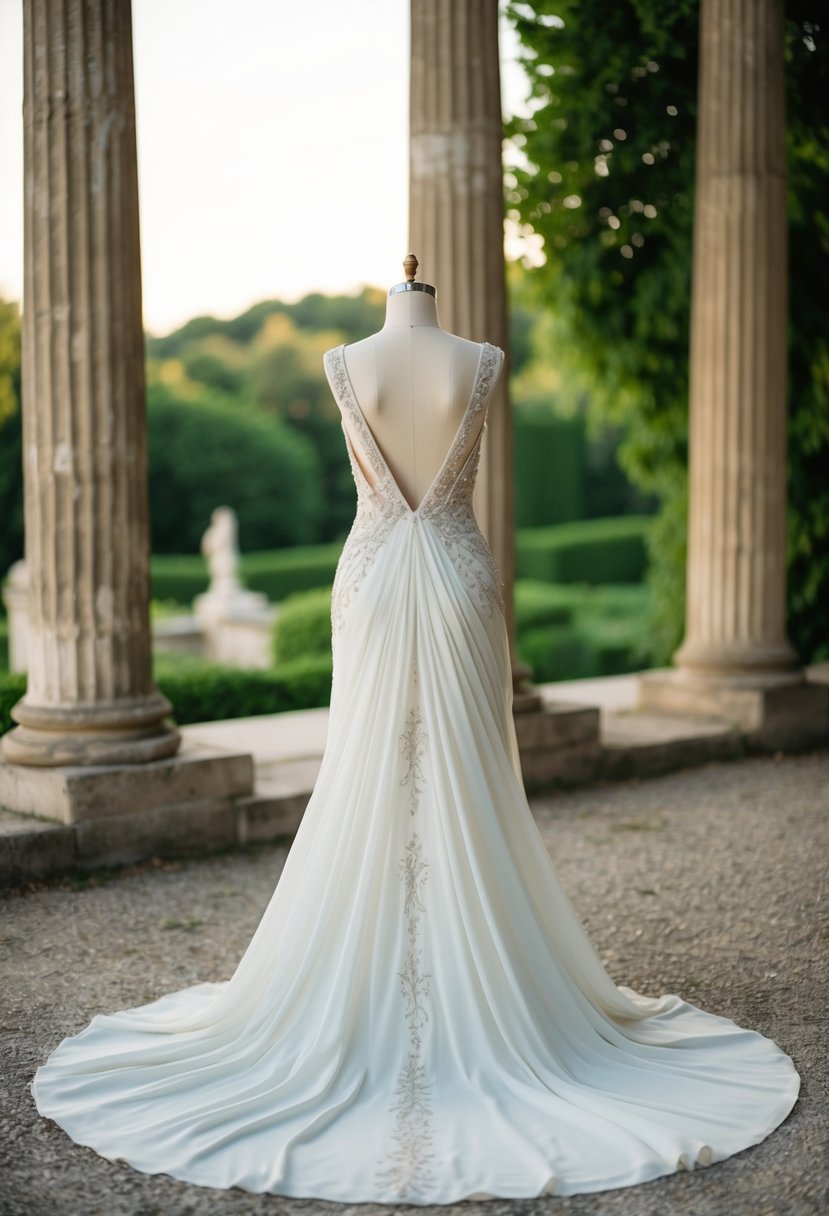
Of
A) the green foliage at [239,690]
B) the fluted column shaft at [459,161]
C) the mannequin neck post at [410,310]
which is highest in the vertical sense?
the fluted column shaft at [459,161]

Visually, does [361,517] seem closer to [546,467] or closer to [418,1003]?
[418,1003]

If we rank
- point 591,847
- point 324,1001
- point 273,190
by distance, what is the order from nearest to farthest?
point 324,1001
point 591,847
point 273,190

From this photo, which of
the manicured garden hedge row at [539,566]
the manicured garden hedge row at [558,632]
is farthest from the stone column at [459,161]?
the manicured garden hedge row at [539,566]

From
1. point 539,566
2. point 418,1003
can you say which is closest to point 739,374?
point 418,1003

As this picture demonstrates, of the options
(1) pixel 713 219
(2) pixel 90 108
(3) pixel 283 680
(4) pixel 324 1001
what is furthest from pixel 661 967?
(3) pixel 283 680

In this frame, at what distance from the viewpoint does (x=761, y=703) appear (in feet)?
26.1

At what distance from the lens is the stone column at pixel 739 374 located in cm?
774

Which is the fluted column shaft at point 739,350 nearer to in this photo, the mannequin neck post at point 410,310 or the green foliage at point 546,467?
the mannequin neck post at point 410,310

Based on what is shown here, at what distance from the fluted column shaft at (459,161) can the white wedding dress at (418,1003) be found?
10.8ft

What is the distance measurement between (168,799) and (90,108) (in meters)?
3.18

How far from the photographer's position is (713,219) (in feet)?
25.9

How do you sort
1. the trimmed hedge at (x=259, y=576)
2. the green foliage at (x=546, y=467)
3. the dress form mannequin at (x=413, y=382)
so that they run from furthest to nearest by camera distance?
1. the green foliage at (x=546, y=467)
2. the trimmed hedge at (x=259, y=576)
3. the dress form mannequin at (x=413, y=382)

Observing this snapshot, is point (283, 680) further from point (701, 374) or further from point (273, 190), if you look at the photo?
point (273, 190)

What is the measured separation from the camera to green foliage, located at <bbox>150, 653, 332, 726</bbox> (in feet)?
29.4
